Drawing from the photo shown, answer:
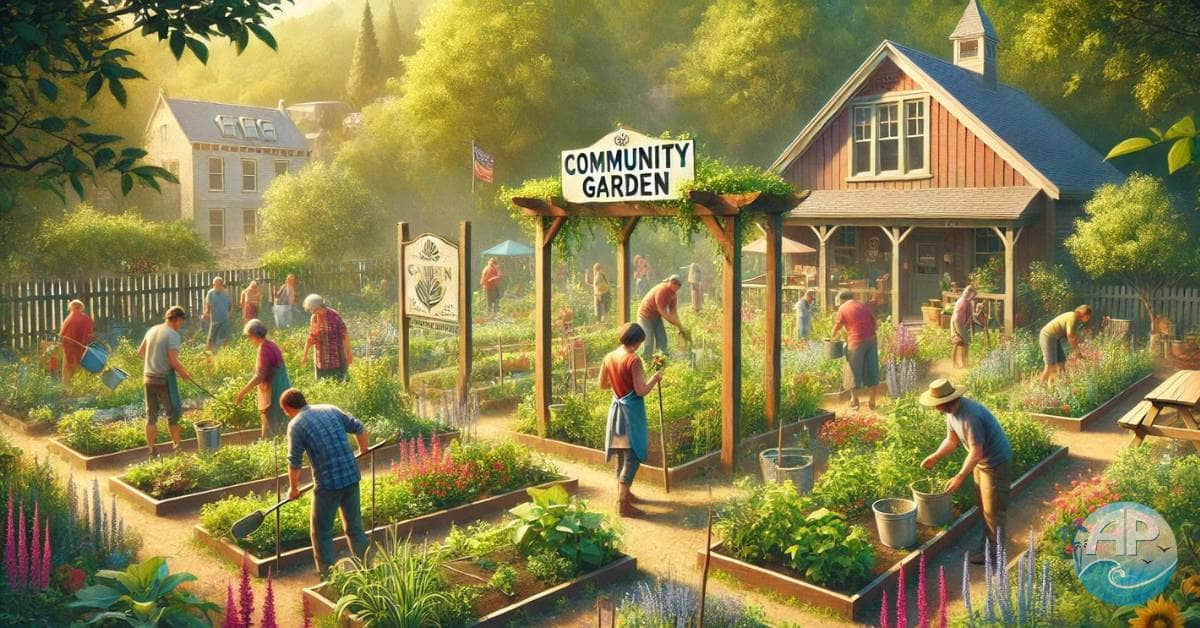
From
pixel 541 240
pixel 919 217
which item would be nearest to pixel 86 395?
pixel 541 240

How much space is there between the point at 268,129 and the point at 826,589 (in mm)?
45262

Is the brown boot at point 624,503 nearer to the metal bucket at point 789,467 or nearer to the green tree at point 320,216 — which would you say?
the metal bucket at point 789,467

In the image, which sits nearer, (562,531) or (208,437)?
(562,531)

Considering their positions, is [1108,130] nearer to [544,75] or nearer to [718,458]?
[544,75]

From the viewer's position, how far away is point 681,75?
46594 mm

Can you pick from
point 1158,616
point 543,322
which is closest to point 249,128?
point 543,322

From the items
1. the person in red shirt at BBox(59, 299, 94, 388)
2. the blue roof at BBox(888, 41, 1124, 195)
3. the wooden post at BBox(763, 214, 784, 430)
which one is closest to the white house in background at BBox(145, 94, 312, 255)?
the person in red shirt at BBox(59, 299, 94, 388)

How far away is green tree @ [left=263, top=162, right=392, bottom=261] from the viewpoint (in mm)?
33688

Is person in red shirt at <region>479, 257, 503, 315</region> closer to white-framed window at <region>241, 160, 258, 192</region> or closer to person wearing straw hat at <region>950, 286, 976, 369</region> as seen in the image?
person wearing straw hat at <region>950, 286, 976, 369</region>

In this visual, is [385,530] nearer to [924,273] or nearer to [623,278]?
[623,278]

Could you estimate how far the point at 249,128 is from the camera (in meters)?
47.0

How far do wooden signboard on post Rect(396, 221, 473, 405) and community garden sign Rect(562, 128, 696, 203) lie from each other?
88.3 inches

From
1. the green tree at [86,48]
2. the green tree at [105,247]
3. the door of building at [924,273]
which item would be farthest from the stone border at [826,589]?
the green tree at [105,247]

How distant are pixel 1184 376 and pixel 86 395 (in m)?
15.4
